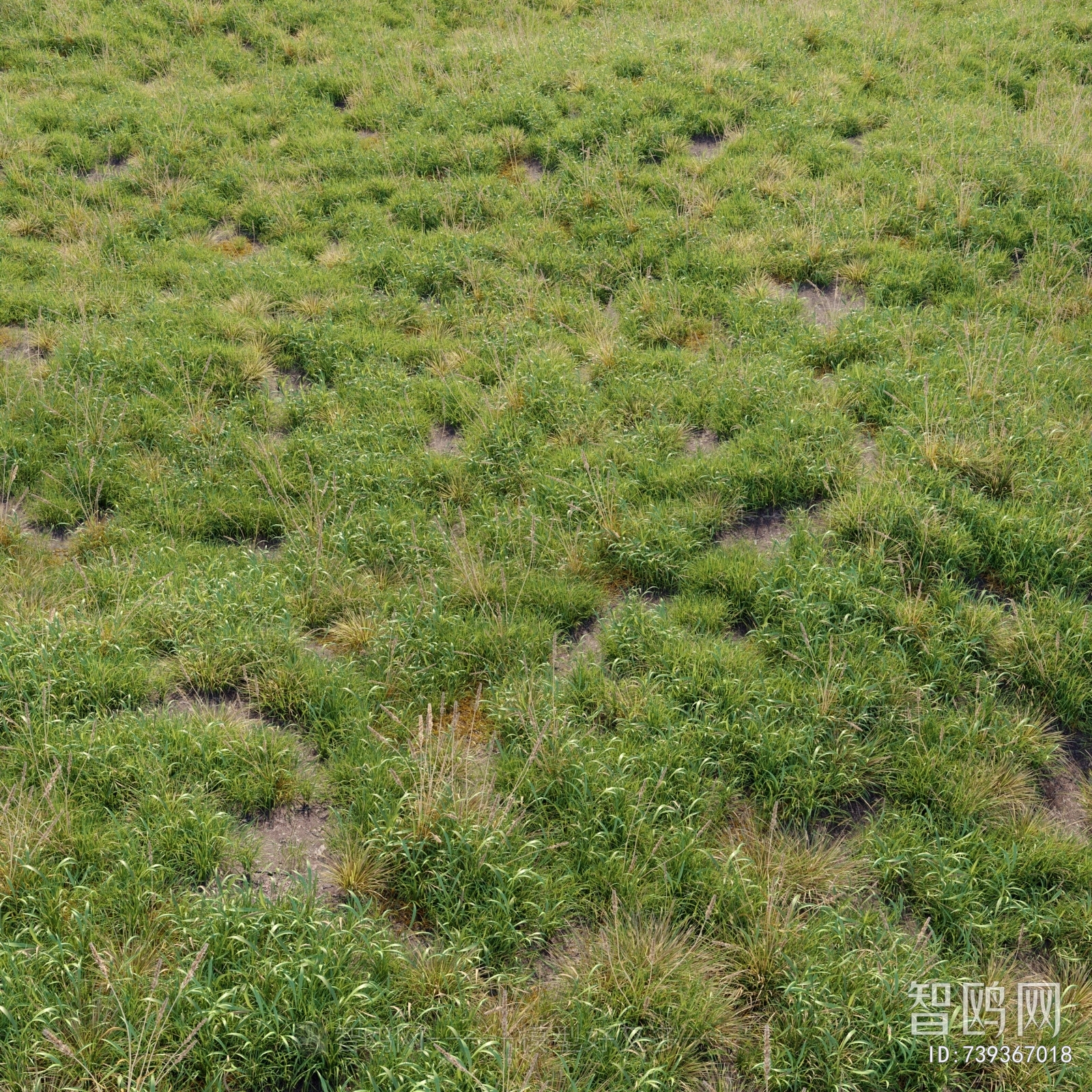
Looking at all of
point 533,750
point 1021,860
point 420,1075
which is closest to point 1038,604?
point 1021,860

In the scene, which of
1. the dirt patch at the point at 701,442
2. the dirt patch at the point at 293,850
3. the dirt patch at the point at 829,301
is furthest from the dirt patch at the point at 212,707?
the dirt patch at the point at 829,301

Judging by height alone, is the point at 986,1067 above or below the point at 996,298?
below

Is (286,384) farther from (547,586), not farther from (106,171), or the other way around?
(106,171)

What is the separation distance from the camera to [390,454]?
724 centimetres

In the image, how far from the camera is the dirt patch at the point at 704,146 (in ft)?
36.2

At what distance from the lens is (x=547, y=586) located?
6090 millimetres

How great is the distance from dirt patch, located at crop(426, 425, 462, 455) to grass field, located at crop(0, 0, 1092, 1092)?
0.11 m

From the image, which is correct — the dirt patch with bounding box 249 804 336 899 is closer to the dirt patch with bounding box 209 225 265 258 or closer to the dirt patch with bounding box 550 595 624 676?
the dirt patch with bounding box 550 595 624 676

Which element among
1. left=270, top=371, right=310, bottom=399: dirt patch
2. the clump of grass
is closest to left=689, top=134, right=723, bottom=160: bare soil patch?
left=270, top=371, right=310, bottom=399: dirt patch

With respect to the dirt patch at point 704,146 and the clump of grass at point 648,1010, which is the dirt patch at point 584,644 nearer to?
the clump of grass at point 648,1010

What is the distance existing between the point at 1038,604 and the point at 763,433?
233 centimetres

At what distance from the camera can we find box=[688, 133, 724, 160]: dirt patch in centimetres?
1104

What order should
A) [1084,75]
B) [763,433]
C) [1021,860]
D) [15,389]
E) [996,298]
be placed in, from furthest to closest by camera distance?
[1084,75], [996,298], [15,389], [763,433], [1021,860]

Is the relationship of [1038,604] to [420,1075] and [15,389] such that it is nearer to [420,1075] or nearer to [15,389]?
[420,1075]
